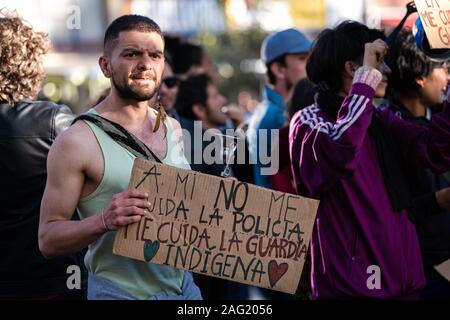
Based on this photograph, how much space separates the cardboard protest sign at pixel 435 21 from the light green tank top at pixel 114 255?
149 cm

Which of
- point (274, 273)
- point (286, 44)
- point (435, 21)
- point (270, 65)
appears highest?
point (286, 44)

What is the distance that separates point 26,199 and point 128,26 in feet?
3.30

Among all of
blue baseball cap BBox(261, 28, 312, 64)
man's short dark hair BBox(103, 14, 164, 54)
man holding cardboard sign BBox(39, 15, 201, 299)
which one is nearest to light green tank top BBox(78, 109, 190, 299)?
man holding cardboard sign BBox(39, 15, 201, 299)

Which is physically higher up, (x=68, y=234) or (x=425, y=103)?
(x=425, y=103)

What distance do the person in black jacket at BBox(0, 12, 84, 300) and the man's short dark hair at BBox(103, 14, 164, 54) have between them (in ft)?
1.96

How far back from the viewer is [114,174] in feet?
13.1

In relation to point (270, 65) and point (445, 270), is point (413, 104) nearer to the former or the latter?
point (445, 270)

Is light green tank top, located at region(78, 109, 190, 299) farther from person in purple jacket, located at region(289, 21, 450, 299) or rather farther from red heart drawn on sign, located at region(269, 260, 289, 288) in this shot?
person in purple jacket, located at region(289, 21, 450, 299)

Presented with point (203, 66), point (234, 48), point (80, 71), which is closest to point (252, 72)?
point (234, 48)

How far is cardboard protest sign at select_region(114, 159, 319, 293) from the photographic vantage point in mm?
3889

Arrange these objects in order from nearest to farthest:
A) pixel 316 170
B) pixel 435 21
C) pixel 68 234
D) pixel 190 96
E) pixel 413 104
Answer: pixel 68 234
pixel 316 170
pixel 435 21
pixel 413 104
pixel 190 96

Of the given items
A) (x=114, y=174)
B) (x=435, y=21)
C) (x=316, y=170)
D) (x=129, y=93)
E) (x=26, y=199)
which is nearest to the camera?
(x=114, y=174)

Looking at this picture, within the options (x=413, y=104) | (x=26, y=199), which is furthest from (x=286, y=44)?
(x=26, y=199)

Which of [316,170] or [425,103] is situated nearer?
[316,170]
